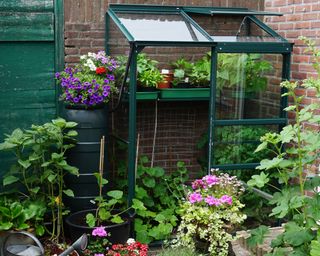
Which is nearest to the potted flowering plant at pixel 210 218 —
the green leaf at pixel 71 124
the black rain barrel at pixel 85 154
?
the black rain barrel at pixel 85 154

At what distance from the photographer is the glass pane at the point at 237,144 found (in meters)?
5.33

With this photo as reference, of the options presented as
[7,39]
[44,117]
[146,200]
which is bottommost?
[146,200]

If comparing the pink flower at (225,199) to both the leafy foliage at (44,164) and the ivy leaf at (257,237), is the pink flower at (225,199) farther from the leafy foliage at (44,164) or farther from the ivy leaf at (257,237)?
the leafy foliage at (44,164)

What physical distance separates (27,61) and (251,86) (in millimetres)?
2151

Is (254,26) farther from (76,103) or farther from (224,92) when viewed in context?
(76,103)

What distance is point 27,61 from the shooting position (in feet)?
17.5

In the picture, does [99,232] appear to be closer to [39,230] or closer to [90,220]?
[90,220]

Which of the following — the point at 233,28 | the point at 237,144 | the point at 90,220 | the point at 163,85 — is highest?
the point at 233,28

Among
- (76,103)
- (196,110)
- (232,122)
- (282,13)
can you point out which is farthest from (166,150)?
(282,13)

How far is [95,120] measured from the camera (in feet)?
16.6

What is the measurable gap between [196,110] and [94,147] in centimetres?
148

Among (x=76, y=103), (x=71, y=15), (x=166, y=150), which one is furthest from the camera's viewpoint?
(x=166, y=150)

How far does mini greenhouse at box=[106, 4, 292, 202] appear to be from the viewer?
521cm

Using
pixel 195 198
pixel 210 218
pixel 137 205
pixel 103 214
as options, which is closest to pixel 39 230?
pixel 103 214
